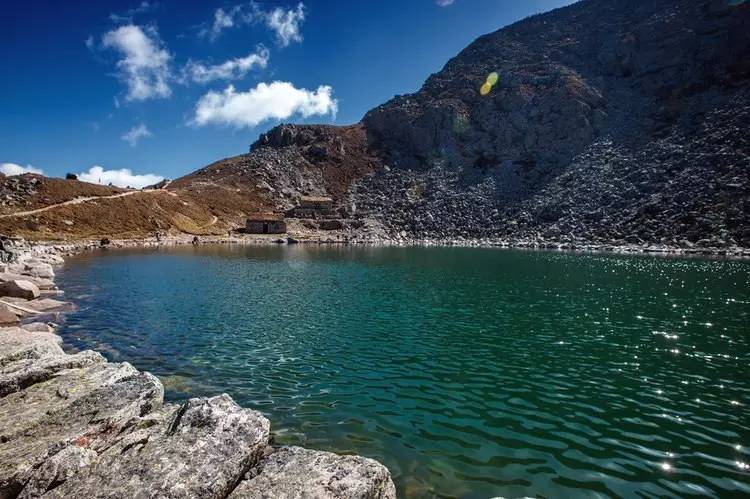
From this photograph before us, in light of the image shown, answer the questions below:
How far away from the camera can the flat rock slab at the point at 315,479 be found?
8.83 meters

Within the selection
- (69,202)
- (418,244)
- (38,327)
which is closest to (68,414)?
(38,327)

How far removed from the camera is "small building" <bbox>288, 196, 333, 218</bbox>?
149 metres

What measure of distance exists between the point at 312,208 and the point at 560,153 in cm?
8597

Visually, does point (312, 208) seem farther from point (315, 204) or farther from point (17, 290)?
point (17, 290)

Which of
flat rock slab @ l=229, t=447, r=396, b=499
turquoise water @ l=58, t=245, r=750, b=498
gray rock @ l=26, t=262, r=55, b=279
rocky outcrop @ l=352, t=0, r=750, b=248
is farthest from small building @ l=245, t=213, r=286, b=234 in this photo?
flat rock slab @ l=229, t=447, r=396, b=499

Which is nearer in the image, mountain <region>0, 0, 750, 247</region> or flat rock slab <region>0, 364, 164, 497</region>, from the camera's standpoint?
flat rock slab <region>0, 364, 164, 497</region>

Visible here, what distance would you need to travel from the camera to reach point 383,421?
50.4ft

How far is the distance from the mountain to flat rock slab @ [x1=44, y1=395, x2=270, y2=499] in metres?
110

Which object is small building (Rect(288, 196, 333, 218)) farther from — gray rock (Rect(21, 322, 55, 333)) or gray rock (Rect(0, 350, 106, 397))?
gray rock (Rect(0, 350, 106, 397))

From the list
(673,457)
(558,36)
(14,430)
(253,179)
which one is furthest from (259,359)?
(558,36)

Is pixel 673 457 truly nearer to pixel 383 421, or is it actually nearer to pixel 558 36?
pixel 383 421

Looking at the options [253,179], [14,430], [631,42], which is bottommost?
[14,430]

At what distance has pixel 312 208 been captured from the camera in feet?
492

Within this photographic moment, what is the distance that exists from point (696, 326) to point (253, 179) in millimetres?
161310
